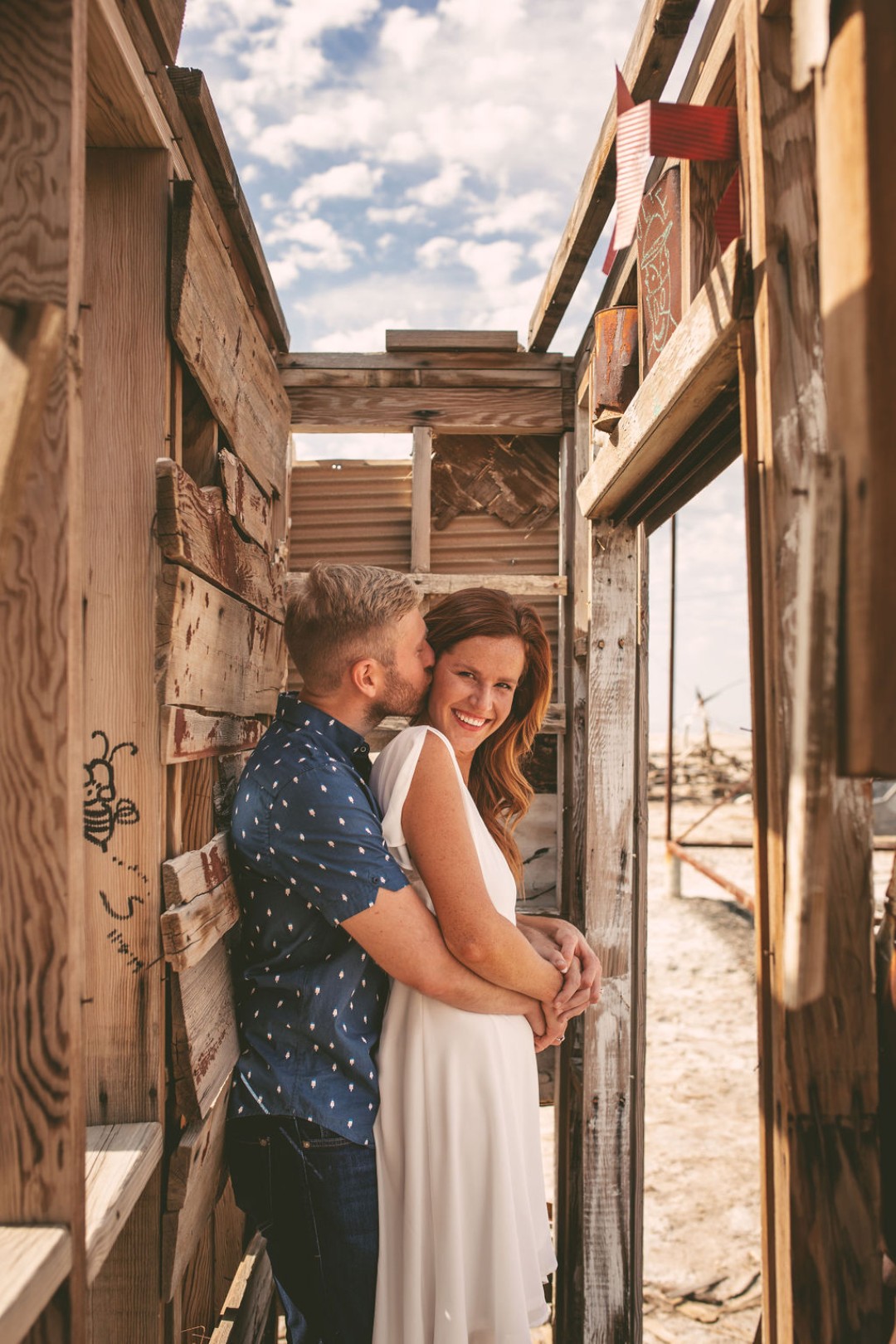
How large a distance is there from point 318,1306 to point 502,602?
1703 millimetres

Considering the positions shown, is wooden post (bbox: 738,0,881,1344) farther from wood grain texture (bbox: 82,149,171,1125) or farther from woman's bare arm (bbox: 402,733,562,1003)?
wood grain texture (bbox: 82,149,171,1125)

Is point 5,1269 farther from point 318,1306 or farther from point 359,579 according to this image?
point 359,579

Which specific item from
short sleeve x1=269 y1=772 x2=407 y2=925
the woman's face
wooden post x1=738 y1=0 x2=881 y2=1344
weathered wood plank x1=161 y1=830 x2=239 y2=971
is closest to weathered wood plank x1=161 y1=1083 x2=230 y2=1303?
weathered wood plank x1=161 y1=830 x2=239 y2=971

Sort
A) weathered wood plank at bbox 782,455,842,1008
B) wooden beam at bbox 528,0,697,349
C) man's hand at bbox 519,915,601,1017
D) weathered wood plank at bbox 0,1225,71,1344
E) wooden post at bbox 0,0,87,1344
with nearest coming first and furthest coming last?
weathered wood plank at bbox 782,455,842,1008
weathered wood plank at bbox 0,1225,71,1344
wooden post at bbox 0,0,87,1344
wooden beam at bbox 528,0,697,349
man's hand at bbox 519,915,601,1017

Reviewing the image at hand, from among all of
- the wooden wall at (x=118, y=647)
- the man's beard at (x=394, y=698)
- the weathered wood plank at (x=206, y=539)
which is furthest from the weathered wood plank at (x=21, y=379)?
the man's beard at (x=394, y=698)

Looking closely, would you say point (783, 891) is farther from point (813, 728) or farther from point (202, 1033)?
point (202, 1033)

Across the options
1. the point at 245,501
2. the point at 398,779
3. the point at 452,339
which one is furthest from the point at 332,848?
the point at 452,339

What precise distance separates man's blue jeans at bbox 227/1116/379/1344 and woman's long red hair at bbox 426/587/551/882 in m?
0.92

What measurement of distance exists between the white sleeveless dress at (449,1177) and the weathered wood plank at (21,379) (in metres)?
1.10

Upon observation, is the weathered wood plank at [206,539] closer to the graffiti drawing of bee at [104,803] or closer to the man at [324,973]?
the man at [324,973]

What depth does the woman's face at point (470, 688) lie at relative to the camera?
2.25 m

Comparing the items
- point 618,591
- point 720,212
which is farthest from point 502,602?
point 720,212

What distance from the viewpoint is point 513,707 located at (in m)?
2.59

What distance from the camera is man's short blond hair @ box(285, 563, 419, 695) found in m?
2.00
